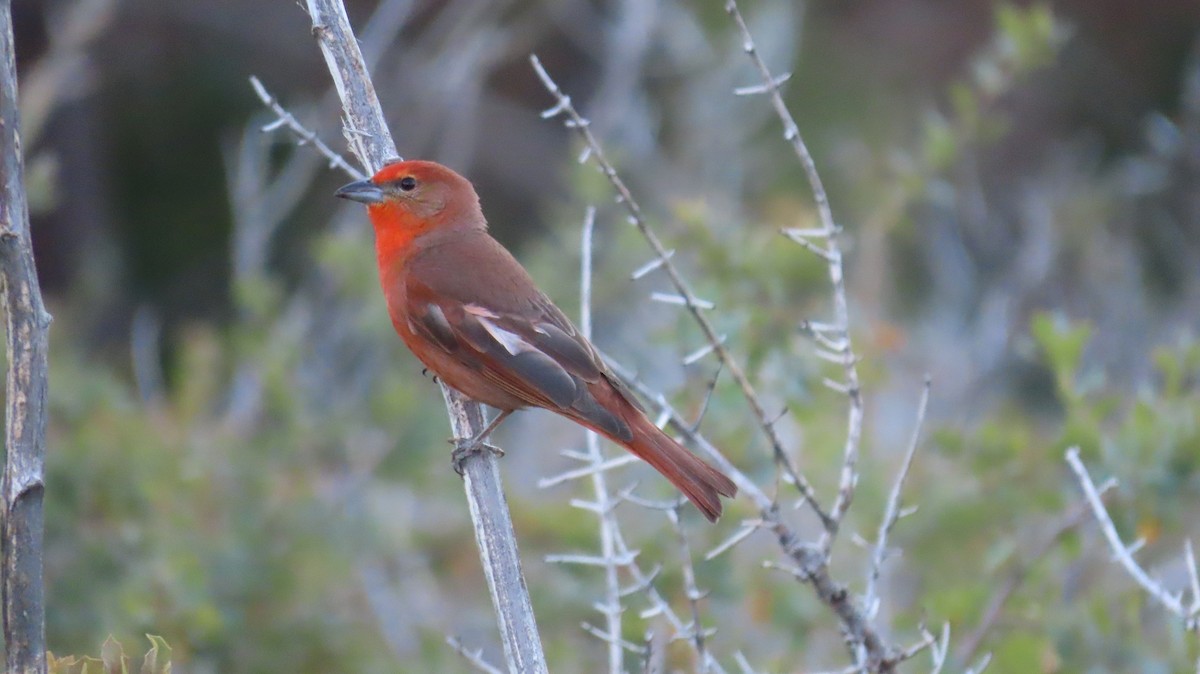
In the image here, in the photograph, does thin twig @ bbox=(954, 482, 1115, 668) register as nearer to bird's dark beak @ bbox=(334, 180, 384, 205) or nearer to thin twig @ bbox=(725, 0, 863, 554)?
thin twig @ bbox=(725, 0, 863, 554)

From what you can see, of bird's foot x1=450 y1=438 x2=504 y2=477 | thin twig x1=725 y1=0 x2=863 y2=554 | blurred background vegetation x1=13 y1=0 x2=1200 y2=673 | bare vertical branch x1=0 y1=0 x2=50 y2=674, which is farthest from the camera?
blurred background vegetation x1=13 y1=0 x2=1200 y2=673

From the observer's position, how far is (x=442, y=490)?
7.38 meters

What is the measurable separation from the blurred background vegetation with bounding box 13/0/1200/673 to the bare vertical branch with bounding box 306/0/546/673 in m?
1.40

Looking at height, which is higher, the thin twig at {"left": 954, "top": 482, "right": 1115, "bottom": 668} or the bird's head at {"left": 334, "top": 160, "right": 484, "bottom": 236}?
the bird's head at {"left": 334, "top": 160, "right": 484, "bottom": 236}

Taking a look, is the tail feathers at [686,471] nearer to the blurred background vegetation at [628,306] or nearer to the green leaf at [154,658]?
the blurred background vegetation at [628,306]

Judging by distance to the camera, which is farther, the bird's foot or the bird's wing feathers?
the bird's wing feathers

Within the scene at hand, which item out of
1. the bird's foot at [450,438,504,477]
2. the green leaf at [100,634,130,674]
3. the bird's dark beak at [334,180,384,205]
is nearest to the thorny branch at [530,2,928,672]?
the bird's foot at [450,438,504,477]

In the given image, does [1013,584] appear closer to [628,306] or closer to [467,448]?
[467,448]

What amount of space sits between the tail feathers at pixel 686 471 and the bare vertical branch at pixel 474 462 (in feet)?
1.63

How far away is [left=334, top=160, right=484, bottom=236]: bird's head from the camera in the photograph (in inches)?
171

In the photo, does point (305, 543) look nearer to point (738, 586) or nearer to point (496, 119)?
point (738, 586)

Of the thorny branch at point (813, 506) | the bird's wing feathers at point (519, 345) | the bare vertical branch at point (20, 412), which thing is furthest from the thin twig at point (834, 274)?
the bare vertical branch at point (20, 412)

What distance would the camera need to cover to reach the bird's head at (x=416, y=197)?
436cm

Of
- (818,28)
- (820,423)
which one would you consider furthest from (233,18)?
(820,423)
